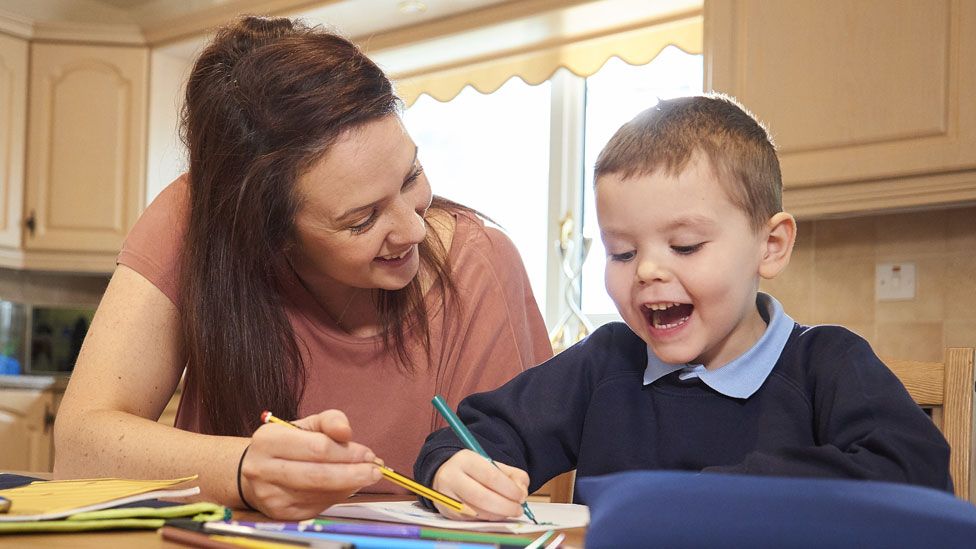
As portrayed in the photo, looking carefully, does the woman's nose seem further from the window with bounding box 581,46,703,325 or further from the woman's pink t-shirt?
the window with bounding box 581,46,703,325

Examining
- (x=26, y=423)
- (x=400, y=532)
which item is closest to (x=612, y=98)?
(x=26, y=423)

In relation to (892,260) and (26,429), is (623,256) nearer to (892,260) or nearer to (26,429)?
(892,260)

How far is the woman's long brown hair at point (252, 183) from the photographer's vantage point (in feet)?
4.01

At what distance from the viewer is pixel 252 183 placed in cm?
125

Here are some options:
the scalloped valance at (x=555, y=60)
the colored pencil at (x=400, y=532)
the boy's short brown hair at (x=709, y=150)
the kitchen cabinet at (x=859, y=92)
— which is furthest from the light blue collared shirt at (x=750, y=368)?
the scalloped valance at (x=555, y=60)

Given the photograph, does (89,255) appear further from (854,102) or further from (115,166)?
(854,102)

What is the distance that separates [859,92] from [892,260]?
0.55 m

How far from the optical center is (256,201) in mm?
1249

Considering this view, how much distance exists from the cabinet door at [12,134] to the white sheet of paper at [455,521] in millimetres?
4131

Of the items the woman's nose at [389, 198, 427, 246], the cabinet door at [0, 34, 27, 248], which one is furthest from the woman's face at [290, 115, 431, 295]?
the cabinet door at [0, 34, 27, 248]

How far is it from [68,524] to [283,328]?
1.99 feet

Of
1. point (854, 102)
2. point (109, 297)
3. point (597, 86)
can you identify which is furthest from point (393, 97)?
point (597, 86)

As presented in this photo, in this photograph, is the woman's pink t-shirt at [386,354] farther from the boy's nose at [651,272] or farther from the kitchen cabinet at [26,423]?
the kitchen cabinet at [26,423]

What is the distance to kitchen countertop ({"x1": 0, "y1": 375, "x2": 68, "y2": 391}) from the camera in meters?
4.20
